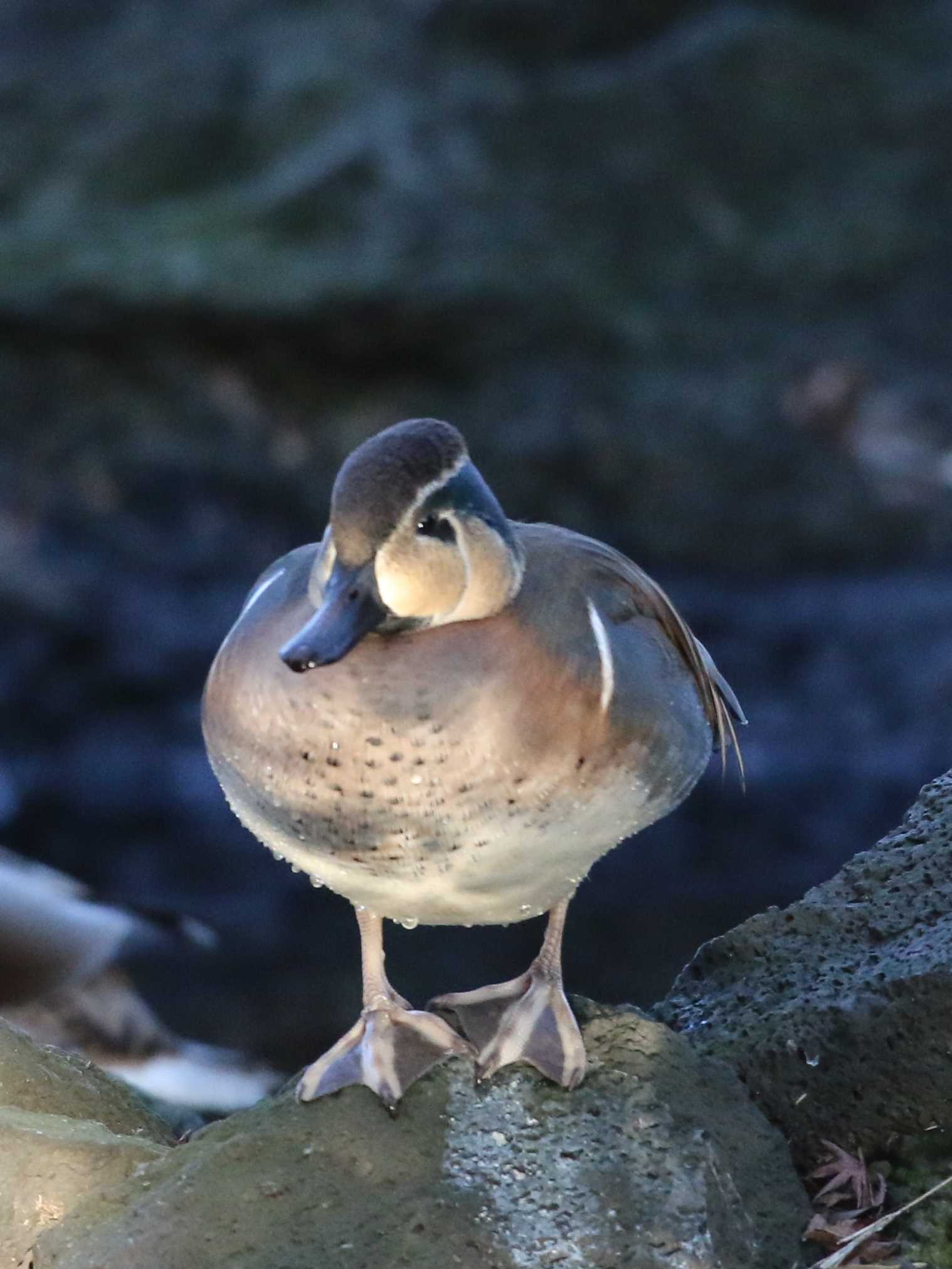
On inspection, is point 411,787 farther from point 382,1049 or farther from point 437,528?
point 382,1049

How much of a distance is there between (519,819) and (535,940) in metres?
4.17

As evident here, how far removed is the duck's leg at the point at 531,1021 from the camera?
2754 millimetres

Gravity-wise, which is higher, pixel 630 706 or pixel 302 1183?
pixel 630 706

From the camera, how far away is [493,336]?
925 centimetres

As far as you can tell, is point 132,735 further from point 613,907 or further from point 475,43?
point 475,43

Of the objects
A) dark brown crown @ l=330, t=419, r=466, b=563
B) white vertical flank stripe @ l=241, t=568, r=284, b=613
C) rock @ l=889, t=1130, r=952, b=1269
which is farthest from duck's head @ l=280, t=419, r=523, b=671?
rock @ l=889, t=1130, r=952, b=1269

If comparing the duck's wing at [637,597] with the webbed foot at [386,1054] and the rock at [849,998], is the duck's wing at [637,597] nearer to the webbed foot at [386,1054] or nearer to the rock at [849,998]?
the rock at [849,998]

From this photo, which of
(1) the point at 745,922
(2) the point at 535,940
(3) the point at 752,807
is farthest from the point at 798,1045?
(3) the point at 752,807

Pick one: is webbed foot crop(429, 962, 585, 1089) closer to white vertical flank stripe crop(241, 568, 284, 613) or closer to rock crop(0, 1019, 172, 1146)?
rock crop(0, 1019, 172, 1146)

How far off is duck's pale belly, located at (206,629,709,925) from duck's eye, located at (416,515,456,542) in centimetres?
21

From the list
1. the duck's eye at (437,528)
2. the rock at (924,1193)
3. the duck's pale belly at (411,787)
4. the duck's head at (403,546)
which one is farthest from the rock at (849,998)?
the duck's eye at (437,528)

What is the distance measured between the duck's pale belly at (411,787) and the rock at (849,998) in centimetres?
52

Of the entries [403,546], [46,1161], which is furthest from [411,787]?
[46,1161]

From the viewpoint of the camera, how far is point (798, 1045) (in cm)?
281
